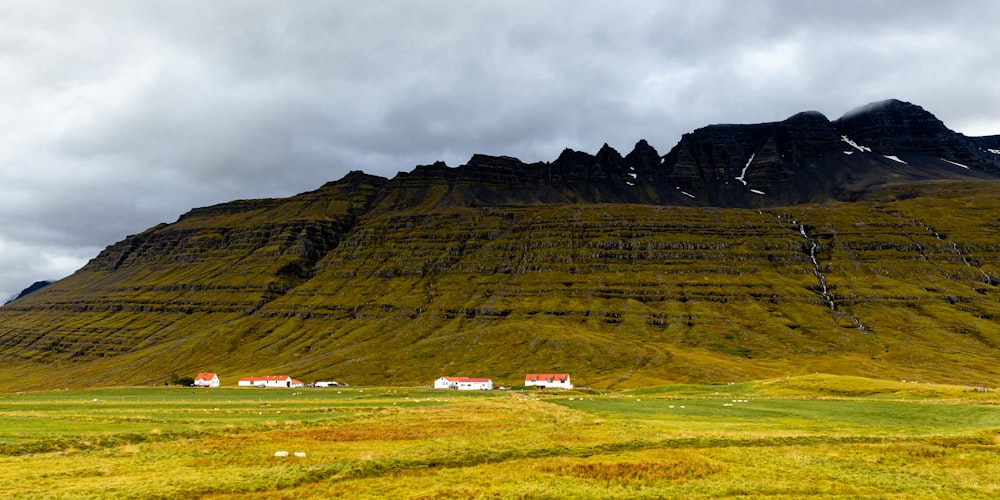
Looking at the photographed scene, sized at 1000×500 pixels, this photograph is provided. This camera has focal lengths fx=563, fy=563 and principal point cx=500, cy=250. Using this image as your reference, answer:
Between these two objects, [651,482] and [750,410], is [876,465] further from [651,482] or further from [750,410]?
[750,410]

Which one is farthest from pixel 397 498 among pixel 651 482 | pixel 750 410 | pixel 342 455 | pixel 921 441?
pixel 750 410

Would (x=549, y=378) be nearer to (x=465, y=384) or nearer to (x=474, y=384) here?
(x=474, y=384)

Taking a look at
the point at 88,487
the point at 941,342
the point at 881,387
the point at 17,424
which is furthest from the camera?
the point at 941,342

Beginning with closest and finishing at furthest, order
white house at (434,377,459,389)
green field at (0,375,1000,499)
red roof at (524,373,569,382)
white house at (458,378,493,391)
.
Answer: green field at (0,375,1000,499), white house at (458,378,493,391), red roof at (524,373,569,382), white house at (434,377,459,389)

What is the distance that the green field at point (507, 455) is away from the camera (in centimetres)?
3081

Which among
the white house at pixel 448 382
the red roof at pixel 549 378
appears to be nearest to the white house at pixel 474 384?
the white house at pixel 448 382

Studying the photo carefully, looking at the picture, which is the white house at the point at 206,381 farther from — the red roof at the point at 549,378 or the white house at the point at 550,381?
the red roof at the point at 549,378

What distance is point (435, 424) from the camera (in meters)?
58.5

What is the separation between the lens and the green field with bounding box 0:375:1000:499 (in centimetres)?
3081

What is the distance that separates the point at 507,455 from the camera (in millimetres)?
40062

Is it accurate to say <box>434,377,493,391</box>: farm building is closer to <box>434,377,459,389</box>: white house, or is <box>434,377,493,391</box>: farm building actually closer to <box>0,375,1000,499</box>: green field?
<box>434,377,459,389</box>: white house

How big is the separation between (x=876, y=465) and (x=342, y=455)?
3581 centimetres

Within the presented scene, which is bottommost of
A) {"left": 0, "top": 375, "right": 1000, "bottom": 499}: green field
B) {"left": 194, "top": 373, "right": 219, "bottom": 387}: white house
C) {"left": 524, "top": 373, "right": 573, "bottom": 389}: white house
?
{"left": 524, "top": 373, "right": 573, "bottom": 389}: white house

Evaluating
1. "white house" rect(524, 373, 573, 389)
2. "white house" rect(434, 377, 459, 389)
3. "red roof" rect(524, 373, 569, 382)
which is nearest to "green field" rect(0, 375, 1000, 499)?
"white house" rect(524, 373, 573, 389)
